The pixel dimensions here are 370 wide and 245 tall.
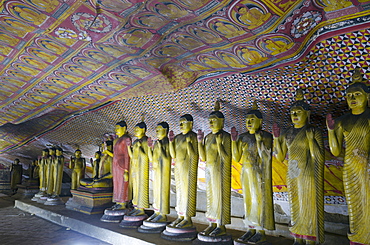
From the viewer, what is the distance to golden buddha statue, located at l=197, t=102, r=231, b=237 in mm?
4062

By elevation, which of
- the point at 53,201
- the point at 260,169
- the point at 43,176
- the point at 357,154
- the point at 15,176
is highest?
the point at 357,154

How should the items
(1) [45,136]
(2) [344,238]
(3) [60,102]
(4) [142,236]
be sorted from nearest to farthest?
(2) [344,238] → (4) [142,236] → (3) [60,102] → (1) [45,136]

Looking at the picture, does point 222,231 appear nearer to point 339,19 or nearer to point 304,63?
point 304,63

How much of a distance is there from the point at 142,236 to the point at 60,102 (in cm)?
456

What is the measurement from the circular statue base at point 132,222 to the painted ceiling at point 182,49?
2.21m

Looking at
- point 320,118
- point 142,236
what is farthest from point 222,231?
point 320,118

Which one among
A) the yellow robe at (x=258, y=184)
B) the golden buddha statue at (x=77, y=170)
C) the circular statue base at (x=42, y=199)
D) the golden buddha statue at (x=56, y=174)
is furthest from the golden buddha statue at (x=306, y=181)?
the circular statue base at (x=42, y=199)

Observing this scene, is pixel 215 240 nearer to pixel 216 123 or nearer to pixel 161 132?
pixel 216 123

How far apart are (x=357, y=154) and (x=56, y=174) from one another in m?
8.06

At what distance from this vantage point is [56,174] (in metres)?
8.86

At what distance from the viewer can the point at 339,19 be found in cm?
312

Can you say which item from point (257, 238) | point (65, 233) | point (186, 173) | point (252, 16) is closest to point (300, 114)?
point (252, 16)

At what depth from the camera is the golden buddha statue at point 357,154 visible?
9.96 feet

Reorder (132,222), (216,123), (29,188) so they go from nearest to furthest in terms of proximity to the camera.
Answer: (216,123) → (132,222) → (29,188)
